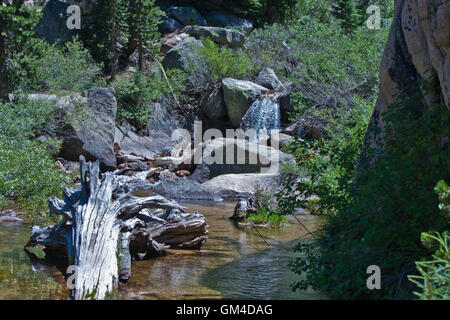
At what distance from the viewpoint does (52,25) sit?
26.4 meters

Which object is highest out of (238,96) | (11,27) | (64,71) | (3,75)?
(11,27)

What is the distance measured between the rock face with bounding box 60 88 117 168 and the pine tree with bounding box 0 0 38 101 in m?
2.48

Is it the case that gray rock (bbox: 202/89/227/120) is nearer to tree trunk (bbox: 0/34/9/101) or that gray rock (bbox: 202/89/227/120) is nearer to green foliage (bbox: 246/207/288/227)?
tree trunk (bbox: 0/34/9/101)

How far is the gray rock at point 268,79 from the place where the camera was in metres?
23.6

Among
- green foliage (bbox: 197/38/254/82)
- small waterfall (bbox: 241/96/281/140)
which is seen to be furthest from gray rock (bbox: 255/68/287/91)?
small waterfall (bbox: 241/96/281/140)

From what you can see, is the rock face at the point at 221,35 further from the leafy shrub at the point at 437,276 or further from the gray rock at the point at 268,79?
the leafy shrub at the point at 437,276

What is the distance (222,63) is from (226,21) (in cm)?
1096

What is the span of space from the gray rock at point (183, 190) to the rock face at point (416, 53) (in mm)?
8145

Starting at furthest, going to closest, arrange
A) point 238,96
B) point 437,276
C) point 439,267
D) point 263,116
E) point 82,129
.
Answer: point 238,96, point 263,116, point 82,129, point 439,267, point 437,276

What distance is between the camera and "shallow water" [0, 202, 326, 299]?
5.85 metres

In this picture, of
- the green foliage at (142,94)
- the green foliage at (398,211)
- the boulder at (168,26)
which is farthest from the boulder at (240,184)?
the boulder at (168,26)

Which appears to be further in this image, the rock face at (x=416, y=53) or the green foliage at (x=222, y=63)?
the green foliage at (x=222, y=63)

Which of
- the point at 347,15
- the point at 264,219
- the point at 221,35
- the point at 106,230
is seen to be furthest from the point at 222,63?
the point at 106,230

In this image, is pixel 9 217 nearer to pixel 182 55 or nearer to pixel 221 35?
pixel 182 55
